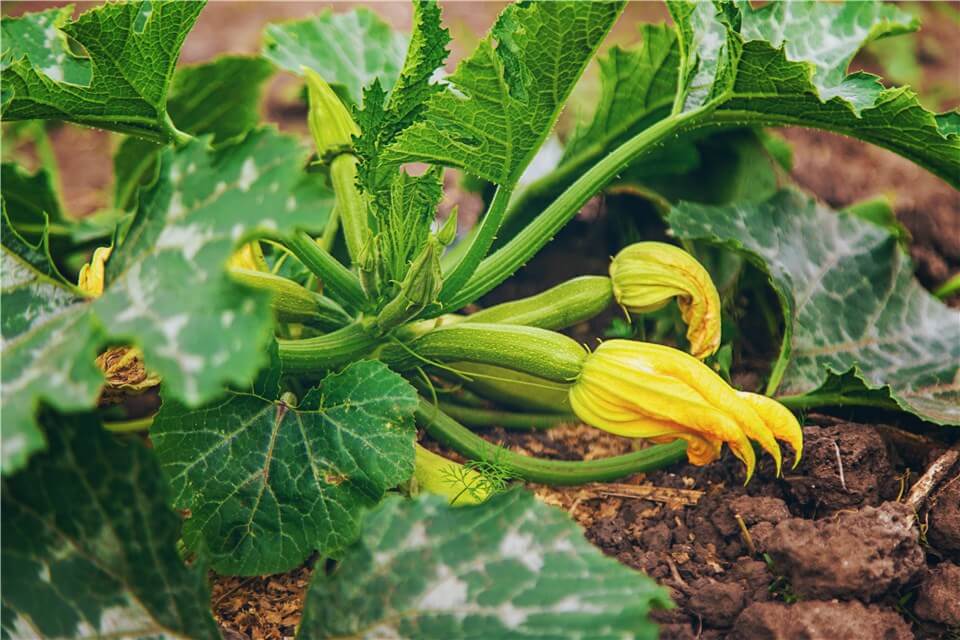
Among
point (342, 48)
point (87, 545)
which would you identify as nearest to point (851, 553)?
point (87, 545)

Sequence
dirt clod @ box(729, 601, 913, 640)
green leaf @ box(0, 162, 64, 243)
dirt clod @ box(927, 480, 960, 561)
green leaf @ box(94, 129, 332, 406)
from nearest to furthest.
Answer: green leaf @ box(94, 129, 332, 406) < dirt clod @ box(729, 601, 913, 640) < dirt clod @ box(927, 480, 960, 561) < green leaf @ box(0, 162, 64, 243)

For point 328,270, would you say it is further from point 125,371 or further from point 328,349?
point 125,371

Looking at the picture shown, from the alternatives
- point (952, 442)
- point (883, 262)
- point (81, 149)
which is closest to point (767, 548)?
point (952, 442)

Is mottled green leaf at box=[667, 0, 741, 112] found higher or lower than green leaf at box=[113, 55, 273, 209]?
higher

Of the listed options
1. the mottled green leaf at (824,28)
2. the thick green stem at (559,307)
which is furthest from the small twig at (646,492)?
the mottled green leaf at (824,28)

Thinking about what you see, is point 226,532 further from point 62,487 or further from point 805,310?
point 805,310

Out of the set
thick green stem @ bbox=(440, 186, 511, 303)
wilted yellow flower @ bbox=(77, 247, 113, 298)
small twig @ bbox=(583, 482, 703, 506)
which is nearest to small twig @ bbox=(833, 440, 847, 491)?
small twig @ bbox=(583, 482, 703, 506)

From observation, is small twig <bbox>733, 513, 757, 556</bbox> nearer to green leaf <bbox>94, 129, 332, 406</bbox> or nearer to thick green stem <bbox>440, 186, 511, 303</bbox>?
thick green stem <bbox>440, 186, 511, 303</bbox>
